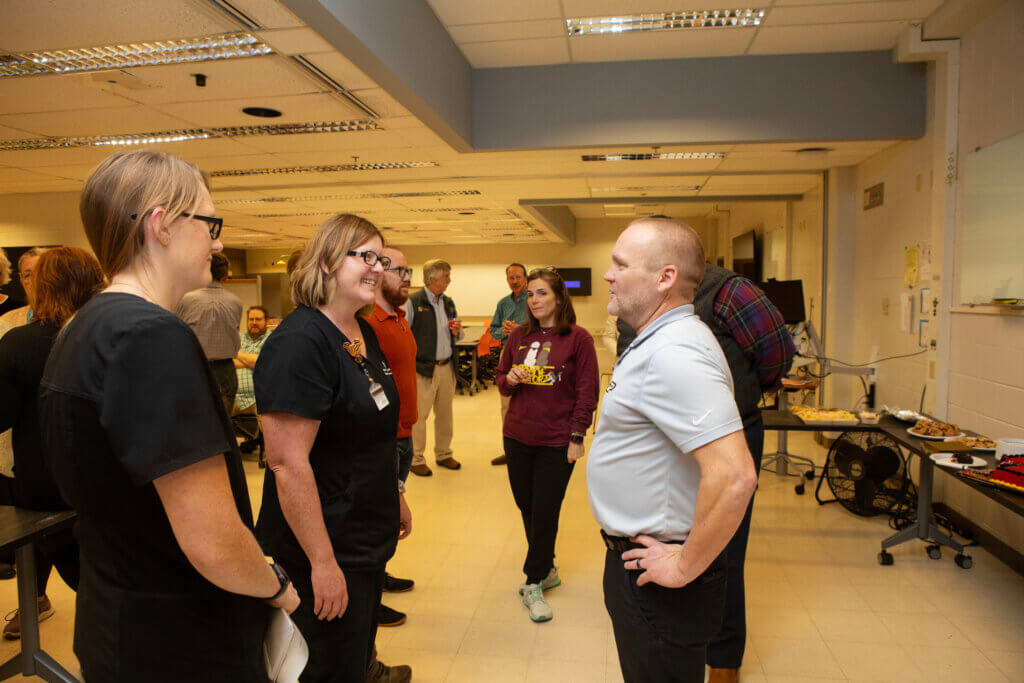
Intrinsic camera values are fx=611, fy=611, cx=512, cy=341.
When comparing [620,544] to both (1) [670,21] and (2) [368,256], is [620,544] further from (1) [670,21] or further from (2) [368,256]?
(1) [670,21]

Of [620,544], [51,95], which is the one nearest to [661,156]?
[51,95]

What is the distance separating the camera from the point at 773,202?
26.2 ft

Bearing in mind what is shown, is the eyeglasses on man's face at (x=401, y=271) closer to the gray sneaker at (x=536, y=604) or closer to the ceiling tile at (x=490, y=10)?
the gray sneaker at (x=536, y=604)

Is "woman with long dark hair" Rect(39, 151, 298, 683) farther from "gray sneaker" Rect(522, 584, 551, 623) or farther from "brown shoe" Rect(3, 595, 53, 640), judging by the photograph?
"brown shoe" Rect(3, 595, 53, 640)

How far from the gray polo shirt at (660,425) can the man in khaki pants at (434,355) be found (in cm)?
323

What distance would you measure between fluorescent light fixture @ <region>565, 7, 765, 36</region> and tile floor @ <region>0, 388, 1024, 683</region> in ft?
10.4

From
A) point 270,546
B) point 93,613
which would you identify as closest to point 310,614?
point 270,546

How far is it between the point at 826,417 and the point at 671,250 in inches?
117

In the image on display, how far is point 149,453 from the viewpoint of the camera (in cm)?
84

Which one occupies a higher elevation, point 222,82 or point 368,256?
point 222,82

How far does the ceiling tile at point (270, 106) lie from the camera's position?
12.7ft

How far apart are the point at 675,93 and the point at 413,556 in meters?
3.70

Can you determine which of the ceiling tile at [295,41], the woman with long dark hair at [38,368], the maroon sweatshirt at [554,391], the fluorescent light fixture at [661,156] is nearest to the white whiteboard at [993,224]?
the fluorescent light fixture at [661,156]

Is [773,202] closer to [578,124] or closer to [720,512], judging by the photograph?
[578,124]
